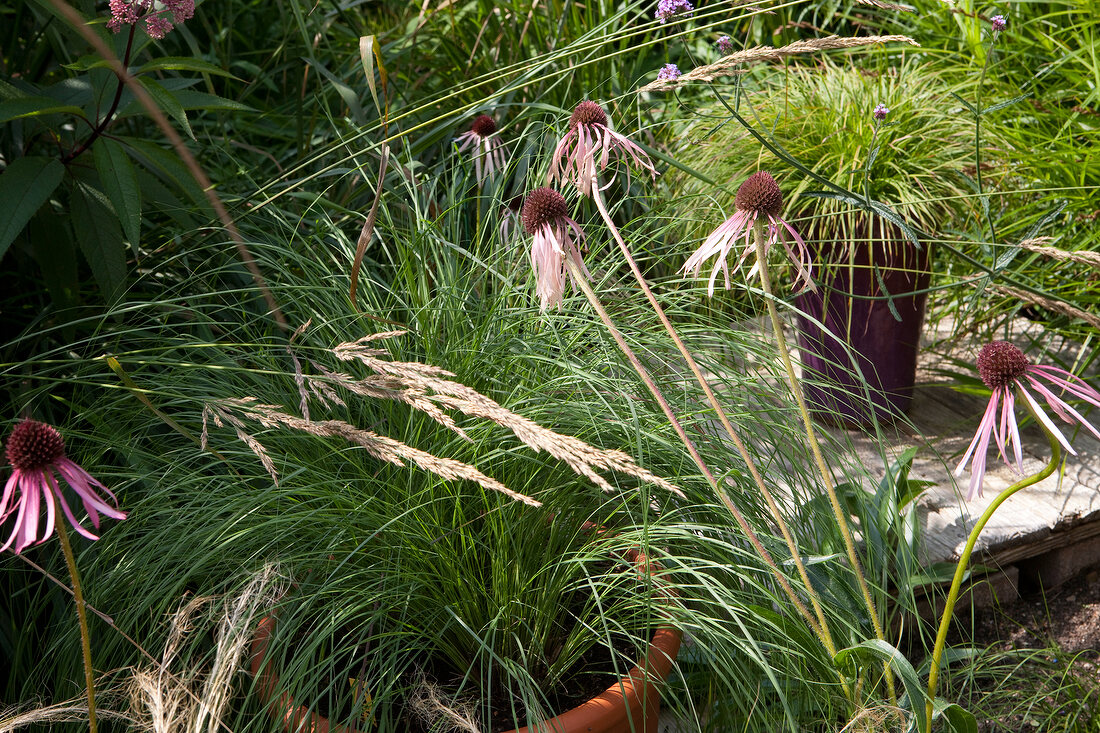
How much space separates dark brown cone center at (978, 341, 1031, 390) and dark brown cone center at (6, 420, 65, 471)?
0.83m

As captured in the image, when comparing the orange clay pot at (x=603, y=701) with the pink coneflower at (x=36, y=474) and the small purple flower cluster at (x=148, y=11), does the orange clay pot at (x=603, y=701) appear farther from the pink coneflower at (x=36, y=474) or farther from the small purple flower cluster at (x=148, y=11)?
the small purple flower cluster at (x=148, y=11)

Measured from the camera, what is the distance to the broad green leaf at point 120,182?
52.1 inches

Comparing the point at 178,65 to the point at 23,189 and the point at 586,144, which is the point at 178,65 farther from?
the point at 586,144

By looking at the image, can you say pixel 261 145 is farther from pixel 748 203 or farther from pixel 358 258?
pixel 748 203

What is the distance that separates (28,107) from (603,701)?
1083 millimetres

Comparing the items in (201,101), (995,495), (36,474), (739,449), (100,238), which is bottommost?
(995,495)

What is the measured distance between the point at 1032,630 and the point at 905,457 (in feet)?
2.08

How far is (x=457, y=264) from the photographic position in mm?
1601

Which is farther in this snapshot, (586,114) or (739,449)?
(586,114)

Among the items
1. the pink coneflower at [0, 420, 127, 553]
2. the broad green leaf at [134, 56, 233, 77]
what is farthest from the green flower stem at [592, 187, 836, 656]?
the broad green leaf at [134, 56, 233, 77]

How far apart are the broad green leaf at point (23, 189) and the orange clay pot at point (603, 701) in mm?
629

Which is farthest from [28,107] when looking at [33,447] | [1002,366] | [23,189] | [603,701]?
[1002,366]

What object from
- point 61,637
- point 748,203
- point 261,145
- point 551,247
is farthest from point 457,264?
point 261,145

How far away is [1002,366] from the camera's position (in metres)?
0.91
